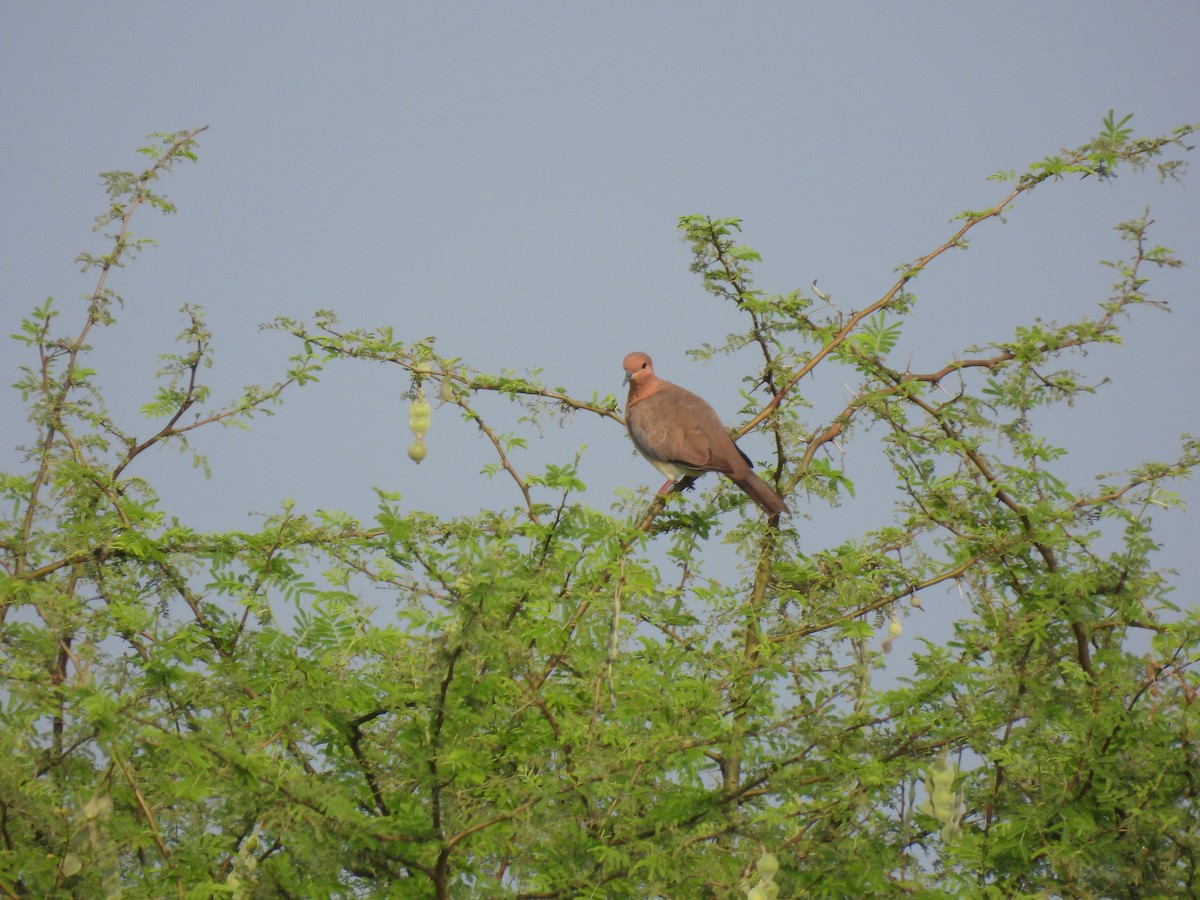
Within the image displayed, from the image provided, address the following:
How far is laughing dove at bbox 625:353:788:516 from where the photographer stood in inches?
251

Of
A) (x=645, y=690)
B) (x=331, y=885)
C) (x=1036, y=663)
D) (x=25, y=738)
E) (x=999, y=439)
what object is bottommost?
(x=331, y=885)

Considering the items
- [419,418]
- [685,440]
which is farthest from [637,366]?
[419,418]

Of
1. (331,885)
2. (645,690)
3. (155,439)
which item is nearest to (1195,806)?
(645,690)

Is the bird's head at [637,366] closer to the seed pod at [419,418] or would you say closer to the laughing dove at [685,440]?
the laughing dove at [685,440]

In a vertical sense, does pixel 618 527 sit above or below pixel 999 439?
below

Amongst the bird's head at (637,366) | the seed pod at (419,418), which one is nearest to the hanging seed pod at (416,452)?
the seed pod at (419,418)

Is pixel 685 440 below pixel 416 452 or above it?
above

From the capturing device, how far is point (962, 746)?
520 centimetres

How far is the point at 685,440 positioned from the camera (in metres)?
6.70

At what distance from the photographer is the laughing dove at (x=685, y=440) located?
251 inches

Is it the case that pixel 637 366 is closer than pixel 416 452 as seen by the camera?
No

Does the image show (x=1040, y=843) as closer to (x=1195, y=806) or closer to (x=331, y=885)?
(x=1195, y=806)

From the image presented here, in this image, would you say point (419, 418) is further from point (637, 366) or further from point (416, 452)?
point (637, 366)

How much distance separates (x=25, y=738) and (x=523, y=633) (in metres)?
2.13
